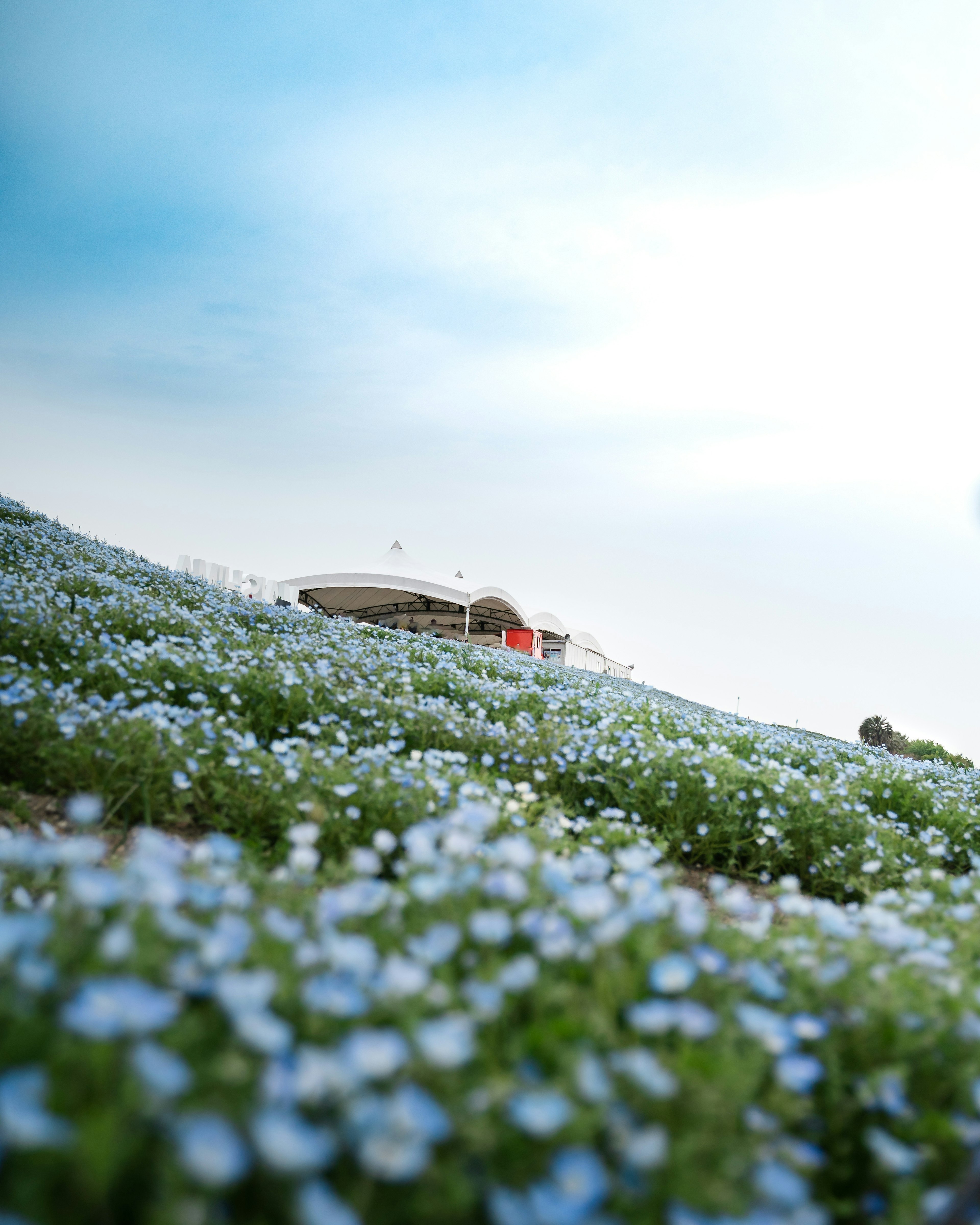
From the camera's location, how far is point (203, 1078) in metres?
1.35

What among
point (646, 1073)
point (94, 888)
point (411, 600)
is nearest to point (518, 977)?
point (646, 1073)

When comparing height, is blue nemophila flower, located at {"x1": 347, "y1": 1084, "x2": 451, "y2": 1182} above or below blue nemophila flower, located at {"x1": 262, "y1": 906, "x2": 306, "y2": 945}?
below

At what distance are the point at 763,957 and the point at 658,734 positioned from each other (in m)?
4.63

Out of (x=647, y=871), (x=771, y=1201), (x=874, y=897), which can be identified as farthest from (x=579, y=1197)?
(x=874, y=897)

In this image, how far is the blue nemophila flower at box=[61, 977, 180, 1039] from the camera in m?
1.24

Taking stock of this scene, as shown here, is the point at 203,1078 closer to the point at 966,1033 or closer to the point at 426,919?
the point at 426,919

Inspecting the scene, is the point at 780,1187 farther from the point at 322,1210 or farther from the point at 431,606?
the point at 431,606

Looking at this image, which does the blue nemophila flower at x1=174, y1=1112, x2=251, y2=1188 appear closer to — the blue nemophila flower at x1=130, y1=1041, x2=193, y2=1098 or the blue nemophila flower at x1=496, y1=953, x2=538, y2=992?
the blue nemophila flower at x1=130, y1=1041, x2=193, y2=1098

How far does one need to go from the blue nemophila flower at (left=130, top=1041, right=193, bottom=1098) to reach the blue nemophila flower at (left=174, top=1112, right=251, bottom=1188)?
0.19 feet

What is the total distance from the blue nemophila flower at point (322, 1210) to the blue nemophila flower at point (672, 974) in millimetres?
852

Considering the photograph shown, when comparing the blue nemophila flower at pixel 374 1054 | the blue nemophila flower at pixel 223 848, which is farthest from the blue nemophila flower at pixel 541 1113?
the blue nemophila flower at pixel 223 848

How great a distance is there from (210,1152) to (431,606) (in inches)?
1588

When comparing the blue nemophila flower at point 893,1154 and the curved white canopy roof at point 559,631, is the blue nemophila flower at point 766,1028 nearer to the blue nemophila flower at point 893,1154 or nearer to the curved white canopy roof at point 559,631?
the blue nemophila flower at point 893,1154

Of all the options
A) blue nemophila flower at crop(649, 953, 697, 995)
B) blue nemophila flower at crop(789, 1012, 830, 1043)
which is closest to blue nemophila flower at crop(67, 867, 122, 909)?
blue nemophila flower at crop(649, 953, 697, 995)
